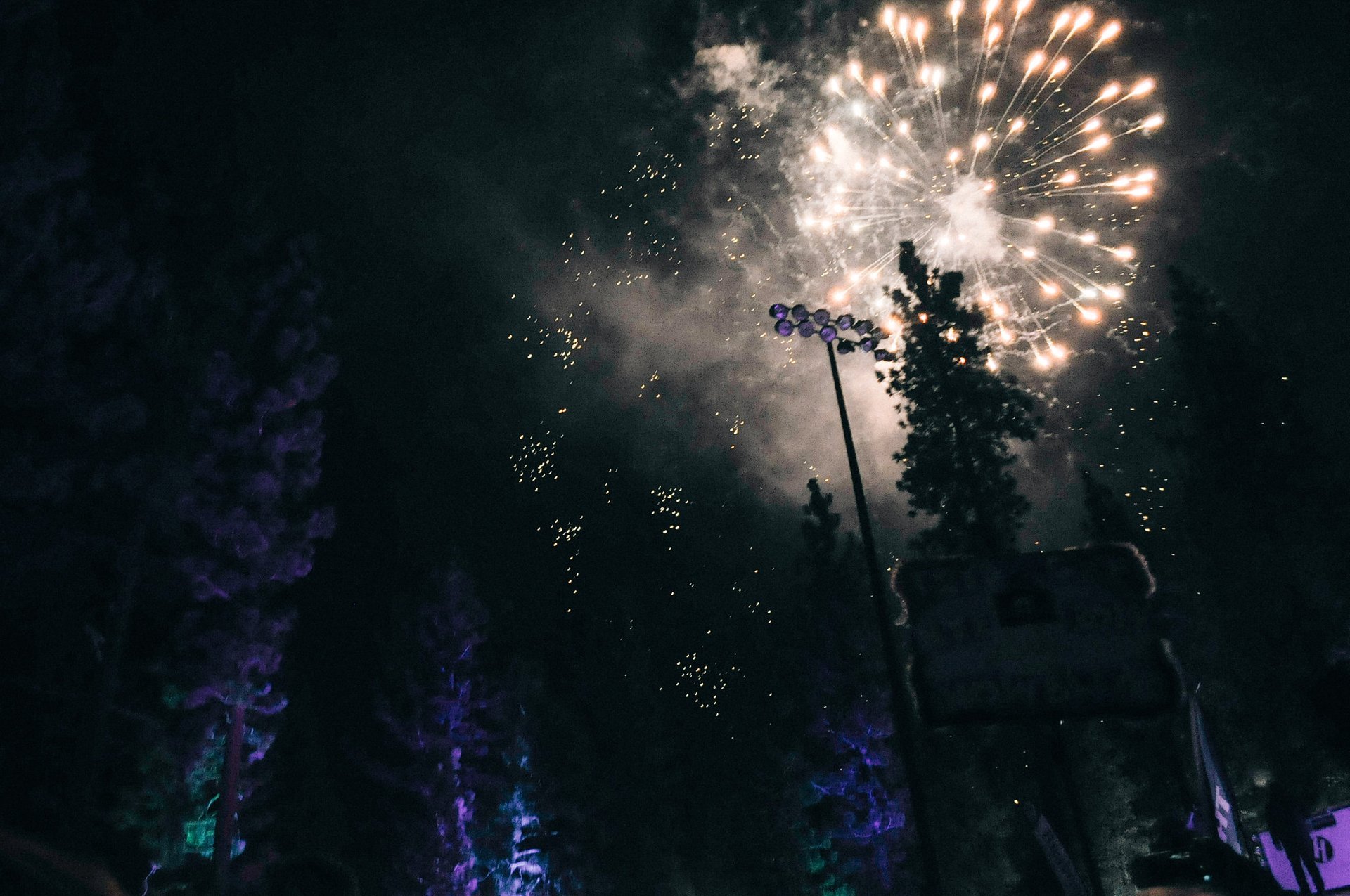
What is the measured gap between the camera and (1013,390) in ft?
88.4

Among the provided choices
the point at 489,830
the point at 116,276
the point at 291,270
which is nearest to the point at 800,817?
the point at 489,830

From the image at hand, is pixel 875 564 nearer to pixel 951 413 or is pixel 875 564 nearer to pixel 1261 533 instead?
pixel 951 413

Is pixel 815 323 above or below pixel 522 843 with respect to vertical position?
above

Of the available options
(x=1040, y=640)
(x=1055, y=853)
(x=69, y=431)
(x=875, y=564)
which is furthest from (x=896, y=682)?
(x=69, y=431)

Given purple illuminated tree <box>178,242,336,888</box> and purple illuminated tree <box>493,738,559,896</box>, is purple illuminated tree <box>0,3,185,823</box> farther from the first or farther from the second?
purple illuminated tree <box>493,738,559,896</box>

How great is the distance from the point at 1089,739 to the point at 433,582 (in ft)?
95.0

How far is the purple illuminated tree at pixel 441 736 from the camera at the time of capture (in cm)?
2753

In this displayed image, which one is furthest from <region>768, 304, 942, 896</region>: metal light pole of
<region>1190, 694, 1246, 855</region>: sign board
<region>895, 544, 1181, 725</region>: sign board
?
<region>895, 544, 1181, 725</region>: sign board

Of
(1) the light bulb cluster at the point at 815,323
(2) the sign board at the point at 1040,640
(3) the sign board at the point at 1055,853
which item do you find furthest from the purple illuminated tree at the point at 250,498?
(2) the sign board at the point at 1040,640

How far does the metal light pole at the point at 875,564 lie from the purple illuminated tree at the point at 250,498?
12.6 meters

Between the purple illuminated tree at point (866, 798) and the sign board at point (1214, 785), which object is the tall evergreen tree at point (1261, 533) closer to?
the purple illuminated tree at point (866, 798)

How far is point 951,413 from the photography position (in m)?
26.8

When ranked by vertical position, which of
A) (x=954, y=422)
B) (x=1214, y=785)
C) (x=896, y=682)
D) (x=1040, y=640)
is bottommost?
(x=1040, y=640)

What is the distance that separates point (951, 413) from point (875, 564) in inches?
611
